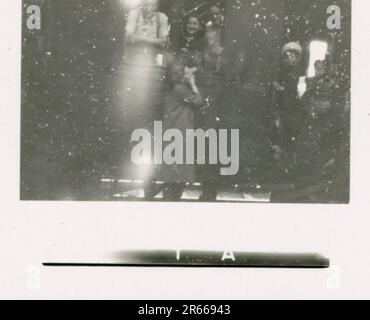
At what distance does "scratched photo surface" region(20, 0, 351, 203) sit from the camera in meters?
1.39

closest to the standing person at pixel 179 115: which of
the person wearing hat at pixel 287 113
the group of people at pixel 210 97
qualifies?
Result: the group of people at pixel 210 97

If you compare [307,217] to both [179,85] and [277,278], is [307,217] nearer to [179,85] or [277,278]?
[277,278]

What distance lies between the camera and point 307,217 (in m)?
1.41

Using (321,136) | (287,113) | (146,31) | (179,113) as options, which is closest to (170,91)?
(179,113)

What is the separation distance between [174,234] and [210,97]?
1.35 ft

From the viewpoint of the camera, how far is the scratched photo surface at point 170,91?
4.56 ft

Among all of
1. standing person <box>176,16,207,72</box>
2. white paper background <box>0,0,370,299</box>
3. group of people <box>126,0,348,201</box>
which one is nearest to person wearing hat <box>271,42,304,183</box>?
group of people <box>126,0,348,201</box>

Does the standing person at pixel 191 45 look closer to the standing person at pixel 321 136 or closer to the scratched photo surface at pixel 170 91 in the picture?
the scratched photo surface at pixel 170 91

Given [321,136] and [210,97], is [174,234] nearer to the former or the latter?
[210,97]

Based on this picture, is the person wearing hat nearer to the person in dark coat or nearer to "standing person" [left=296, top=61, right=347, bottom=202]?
"standing person" [left=296, top=61, right=347, bottom=202]

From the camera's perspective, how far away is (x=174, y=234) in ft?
4.57

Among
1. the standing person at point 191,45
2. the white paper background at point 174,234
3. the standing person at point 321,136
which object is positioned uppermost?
the standing person at point 191,45

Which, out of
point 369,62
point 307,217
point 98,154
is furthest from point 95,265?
point 369,62
